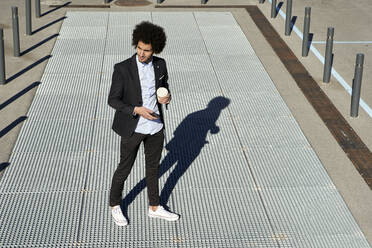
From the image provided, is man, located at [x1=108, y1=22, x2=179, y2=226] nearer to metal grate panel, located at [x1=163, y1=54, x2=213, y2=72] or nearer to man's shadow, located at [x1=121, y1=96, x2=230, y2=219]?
man's shadow, located at [x1=121, y1=96, x2=230, y2=219]

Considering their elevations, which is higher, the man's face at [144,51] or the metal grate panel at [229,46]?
the man's face at [144,51]

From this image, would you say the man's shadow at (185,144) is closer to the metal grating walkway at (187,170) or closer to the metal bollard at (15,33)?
the metal grating walkway at (187,170)

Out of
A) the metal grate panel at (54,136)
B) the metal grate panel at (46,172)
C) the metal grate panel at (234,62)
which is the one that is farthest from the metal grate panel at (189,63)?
the metal grate panel at (46,172)

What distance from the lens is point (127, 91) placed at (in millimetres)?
6512

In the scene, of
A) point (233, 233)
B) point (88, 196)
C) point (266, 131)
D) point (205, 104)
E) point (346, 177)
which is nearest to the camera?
point (233, 233)

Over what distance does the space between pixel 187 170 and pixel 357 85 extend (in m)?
3.16

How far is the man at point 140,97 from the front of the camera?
6305 millimetres

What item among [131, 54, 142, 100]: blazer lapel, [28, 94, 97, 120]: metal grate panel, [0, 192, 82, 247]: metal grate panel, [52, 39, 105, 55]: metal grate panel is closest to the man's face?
[131, 54, 142, 100]: blazer lapel

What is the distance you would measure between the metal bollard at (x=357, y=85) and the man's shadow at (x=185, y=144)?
1886mm

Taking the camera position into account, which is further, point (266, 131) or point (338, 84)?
point (338, 84)

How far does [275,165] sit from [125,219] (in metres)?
2.33

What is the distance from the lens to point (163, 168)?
8.38 m

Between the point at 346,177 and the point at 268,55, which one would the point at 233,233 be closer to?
the point at 346,177

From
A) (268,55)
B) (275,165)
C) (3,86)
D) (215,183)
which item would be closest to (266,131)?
(275,165)
